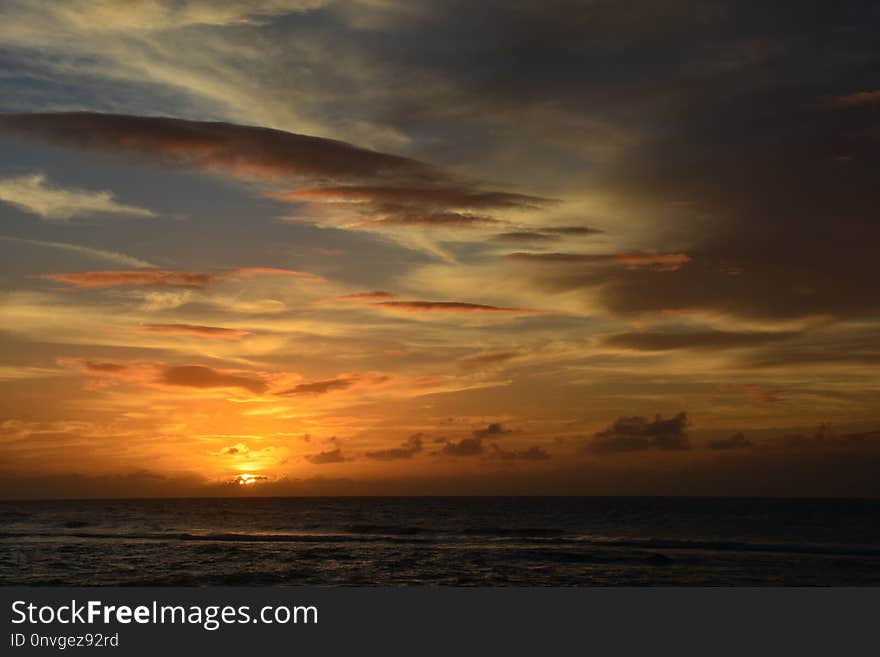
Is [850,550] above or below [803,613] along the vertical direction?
below

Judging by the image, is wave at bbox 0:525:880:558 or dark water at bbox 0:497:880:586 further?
wave at bbox 0:525:880:558

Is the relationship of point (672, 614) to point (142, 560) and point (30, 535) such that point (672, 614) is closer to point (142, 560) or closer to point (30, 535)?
point (142, 560)

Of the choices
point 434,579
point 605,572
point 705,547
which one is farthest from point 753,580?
point 705,547

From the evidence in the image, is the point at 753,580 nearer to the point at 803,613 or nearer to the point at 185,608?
the point at 803,613

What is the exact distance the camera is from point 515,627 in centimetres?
2097

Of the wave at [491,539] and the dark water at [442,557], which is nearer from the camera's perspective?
the dark water at [442,557]

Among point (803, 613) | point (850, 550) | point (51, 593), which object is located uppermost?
point (51, 593)

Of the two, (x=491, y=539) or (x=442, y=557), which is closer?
(x=442, y=557)

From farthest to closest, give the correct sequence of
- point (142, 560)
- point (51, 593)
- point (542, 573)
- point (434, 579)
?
point (142, 560) → point (542, 573) → point (434, 579) → point (51, 593)

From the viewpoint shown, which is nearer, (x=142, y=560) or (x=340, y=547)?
(x=142, y=560)

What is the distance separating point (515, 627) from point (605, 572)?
87.8 ft

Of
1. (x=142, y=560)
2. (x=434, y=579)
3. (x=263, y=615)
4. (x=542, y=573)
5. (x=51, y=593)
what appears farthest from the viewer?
(x=142, y=560)

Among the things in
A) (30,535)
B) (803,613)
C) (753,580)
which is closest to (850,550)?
(753,580)

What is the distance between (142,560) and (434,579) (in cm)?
2174
